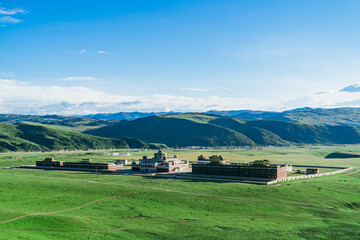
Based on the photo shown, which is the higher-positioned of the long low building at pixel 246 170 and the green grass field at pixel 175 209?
the long low building at pixel 246 170

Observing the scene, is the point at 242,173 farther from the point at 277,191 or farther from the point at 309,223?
the point at 309,223

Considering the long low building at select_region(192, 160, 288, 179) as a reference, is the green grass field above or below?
below

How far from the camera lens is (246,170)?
531 feet

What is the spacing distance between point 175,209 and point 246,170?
2496 inches

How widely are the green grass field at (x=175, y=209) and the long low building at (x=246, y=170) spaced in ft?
34.3

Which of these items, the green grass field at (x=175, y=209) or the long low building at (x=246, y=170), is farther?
the long low building at (x=246, y=170)

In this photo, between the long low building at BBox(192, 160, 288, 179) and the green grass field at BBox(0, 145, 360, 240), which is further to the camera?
the long low building at BBox(192, 160, 288, 179)

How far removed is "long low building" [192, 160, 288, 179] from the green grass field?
10.5 m

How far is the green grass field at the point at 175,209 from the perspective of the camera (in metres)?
84.9

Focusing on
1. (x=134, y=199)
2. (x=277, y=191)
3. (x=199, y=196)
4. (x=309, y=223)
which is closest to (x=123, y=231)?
(x=134, y=199)

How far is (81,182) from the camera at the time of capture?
14888 cm

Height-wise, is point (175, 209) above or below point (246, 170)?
below

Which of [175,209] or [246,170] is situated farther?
[246,170]

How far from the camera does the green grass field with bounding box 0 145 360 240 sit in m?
84.9
